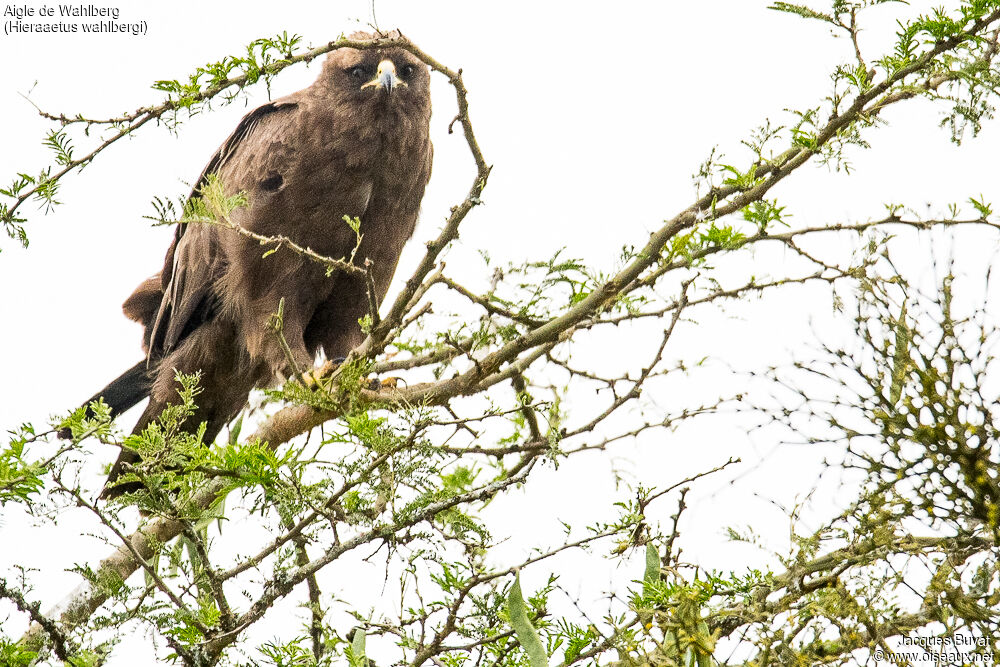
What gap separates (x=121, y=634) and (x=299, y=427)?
106cm

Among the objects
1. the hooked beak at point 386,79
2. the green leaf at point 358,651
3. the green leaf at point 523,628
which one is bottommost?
the green leaf at point 523,628

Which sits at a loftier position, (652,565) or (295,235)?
(295,235)

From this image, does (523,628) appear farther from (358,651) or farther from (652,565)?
(358,651)

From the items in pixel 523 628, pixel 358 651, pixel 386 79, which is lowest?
pixel 523 628

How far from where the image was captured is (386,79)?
4.50m

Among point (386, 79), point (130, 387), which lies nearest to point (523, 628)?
point (386, 79)

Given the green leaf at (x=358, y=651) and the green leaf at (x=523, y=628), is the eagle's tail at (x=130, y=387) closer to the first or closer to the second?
the green leaf at (x=358, y=651)

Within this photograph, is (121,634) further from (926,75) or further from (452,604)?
(926,75)

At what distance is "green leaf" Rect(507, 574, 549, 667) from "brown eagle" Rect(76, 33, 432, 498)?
6.94ft

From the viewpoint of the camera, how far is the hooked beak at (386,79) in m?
4.50

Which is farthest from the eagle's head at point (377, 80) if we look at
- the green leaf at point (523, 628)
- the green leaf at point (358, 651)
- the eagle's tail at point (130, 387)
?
the green leaf at point (523, 628)

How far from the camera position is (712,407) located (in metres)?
3.04

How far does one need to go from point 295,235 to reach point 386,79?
76cm

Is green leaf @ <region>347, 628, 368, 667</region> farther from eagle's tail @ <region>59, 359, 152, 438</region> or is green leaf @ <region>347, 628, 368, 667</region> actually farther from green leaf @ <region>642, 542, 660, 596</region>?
eagle's tail @ <region>59, 359, 152, 438</region>
